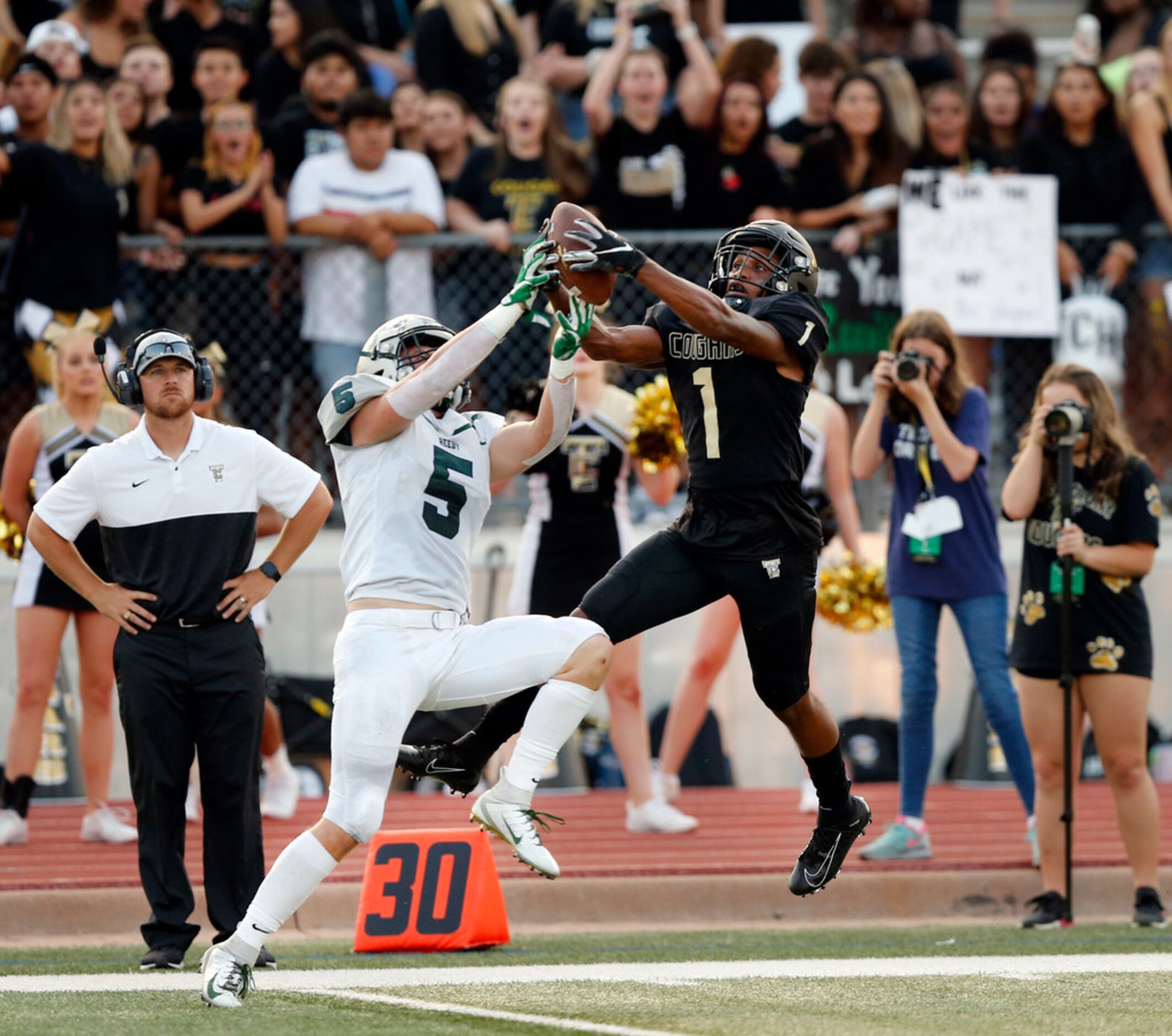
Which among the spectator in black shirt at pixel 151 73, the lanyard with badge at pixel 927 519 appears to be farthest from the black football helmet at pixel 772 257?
the spectator in black shirt at pixel 151 73

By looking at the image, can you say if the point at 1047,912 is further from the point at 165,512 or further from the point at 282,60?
the point at 282,60

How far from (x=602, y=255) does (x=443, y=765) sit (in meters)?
1.73

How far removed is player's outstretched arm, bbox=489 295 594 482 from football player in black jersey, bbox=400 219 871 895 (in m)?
0.10

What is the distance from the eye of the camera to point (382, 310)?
1110 centimetres

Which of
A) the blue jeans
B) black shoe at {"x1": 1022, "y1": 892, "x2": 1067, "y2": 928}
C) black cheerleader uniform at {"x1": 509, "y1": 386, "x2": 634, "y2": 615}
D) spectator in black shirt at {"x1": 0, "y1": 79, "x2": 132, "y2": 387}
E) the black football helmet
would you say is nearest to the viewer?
the black football helmet

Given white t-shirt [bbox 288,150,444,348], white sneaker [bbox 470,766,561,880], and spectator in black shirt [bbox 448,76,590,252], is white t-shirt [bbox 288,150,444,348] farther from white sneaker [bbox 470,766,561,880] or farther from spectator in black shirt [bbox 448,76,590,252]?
white sneaker [bbox 470,766,561,880]

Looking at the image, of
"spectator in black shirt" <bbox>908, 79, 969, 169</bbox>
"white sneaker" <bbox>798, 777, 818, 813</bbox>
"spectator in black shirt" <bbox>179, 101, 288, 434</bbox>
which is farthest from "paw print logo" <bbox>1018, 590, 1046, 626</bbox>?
"spectator in black shirt" <bbox>179, 101, 288, 434</bbox>

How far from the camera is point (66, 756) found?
10875 millimetres

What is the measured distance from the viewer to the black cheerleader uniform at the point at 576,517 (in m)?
9.34

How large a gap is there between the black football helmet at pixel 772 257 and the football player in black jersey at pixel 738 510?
0.06 metres

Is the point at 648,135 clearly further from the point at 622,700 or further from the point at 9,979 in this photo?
the point at 9,979

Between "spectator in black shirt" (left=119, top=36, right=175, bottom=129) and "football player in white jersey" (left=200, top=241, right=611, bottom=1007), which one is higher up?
"spectator in black shirt" (left=119, top=36, right=175, bottom=129)

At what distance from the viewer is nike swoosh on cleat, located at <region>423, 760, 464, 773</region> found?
6.29 m

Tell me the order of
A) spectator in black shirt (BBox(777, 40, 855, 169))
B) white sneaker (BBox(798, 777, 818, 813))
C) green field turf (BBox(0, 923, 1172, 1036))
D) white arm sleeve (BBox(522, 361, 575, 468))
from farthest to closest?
spectator in black shirt (BBox(777, 40, 855, 169)), white sneaker (BBox(798, 777, 818, 813)), white arm sleeve (BBox(522, 361, 575, 468)), green field turf (BBox(0, 923, 1172, 1036))
